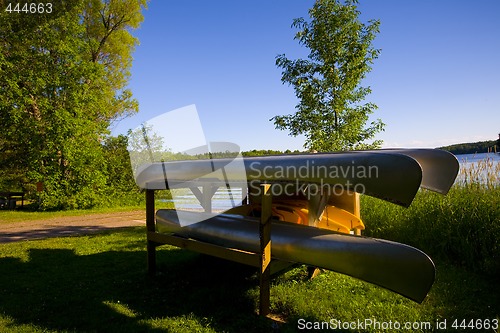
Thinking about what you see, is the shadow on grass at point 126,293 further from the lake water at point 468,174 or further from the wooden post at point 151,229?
the lake water at point 468,174

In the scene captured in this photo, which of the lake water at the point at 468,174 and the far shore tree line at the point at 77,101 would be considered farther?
the far shore tree line at the point at 77,101

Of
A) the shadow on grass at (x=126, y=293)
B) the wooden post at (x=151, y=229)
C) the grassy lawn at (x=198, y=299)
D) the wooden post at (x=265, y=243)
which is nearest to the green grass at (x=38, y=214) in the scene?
the shadow on grass at (x=126, y=293)

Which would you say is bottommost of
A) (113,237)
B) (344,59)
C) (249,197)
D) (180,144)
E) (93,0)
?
Result: (113,237)

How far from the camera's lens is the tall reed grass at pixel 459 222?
4.54 m

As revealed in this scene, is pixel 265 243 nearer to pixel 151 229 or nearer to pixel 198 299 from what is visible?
pixel 198 299

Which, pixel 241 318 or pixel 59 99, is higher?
pixel 59 99

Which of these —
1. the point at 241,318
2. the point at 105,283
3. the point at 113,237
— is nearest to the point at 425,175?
the point at 241,318

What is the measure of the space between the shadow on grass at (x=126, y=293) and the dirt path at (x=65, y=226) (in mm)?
2600

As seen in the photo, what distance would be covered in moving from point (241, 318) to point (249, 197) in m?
2.40

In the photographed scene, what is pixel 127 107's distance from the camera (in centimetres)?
1900

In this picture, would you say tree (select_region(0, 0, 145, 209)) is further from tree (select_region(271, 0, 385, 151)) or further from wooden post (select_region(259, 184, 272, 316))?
wooden post (select_region(259, 184, 272, 316))

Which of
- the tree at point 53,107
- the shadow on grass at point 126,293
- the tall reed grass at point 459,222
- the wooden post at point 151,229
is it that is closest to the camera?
the shadow on grass at point 126,293

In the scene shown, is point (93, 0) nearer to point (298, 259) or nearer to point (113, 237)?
point (113, 237)

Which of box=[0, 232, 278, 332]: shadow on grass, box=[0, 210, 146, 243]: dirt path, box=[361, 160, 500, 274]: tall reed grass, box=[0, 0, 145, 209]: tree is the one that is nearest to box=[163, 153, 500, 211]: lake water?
box=[361, 160, 500, 274]: tall reed grass
